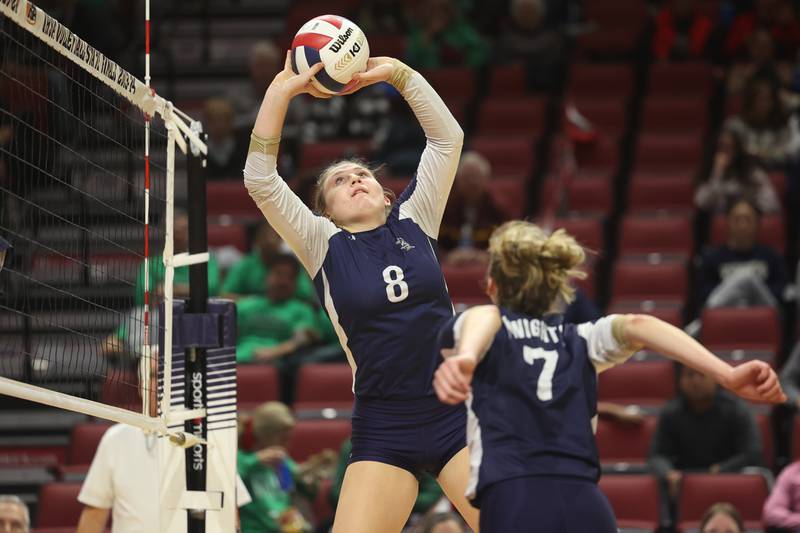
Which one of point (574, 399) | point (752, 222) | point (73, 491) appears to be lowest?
point (73, 491)

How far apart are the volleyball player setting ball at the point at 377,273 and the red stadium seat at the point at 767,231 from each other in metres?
6.09

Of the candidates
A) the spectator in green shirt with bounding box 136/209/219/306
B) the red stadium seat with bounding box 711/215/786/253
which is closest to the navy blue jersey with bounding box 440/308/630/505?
the spectator in green shirt with bounding box 136/209/219/306

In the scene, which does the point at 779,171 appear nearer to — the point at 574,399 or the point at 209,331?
the point at 209,331

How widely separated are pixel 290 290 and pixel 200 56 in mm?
5398

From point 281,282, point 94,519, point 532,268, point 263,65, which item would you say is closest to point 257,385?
point 281,282

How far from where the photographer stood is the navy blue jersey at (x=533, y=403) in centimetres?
401

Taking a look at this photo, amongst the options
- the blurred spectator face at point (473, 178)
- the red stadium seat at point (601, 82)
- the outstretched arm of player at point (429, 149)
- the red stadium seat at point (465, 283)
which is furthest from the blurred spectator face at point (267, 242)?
the outstretched arm of player at point (429, 149)

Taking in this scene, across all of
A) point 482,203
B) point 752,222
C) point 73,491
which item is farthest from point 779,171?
point 73,491

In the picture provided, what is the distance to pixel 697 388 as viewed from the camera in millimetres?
8773

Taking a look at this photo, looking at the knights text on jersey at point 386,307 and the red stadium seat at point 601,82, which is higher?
the red stadium seat at point 601,82

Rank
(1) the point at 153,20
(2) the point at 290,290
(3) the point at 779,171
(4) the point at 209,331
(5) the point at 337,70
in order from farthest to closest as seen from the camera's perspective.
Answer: (1) the point at 153,20 < (3) the point at 779,171 < (2) the point at 290,290 < (4) the point at 209,331 < (5) the point at 337,70

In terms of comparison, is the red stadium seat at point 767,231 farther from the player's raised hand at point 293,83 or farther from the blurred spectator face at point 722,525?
the player's raised hand at point 293,83

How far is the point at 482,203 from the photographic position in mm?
10828

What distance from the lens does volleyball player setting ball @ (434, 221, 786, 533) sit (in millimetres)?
3896
